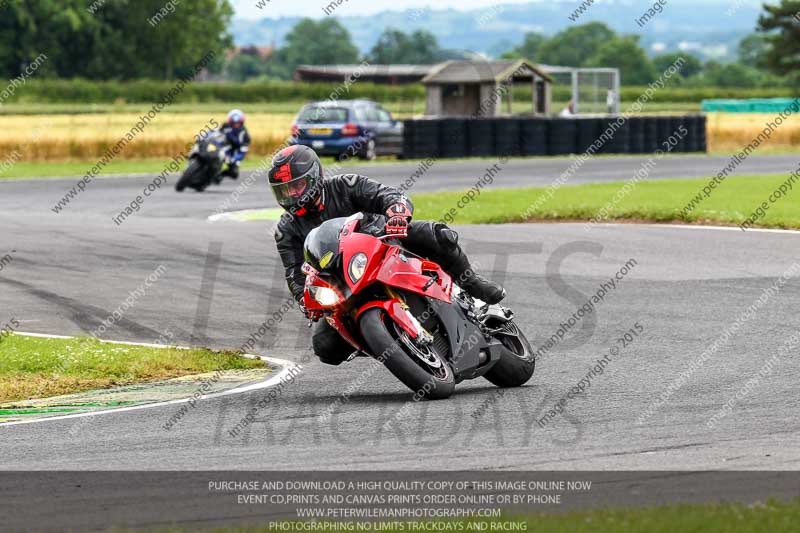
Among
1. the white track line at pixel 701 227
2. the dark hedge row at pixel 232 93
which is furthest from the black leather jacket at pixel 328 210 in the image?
the dark hedge row at pixel 232 93

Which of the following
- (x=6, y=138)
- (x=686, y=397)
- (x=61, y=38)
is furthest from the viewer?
(x=61, y=38)

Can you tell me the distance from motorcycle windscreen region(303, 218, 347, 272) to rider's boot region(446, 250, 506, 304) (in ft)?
3.07

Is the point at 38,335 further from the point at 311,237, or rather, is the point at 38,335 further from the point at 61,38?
the point at 61,38

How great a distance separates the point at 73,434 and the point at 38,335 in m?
4.09

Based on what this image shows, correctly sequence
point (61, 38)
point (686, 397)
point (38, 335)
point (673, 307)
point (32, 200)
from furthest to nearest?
point (61, 38)
point (32, 200)
point (673, 307)
point (38, 335)
point (686, 397)

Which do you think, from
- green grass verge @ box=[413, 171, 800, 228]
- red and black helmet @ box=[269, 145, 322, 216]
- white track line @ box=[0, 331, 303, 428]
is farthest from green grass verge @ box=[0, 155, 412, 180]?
red and black helmet @ box=[269, 145, 322, 216]

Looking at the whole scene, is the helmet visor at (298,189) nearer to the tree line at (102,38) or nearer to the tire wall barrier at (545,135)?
the tire wall barrier at (545,135)

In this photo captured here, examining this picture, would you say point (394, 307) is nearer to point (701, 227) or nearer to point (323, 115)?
point (701, 227)

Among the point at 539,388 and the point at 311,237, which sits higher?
the point at 311,237

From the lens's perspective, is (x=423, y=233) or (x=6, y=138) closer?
(x=423, y=233)

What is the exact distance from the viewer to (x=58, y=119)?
4812cm

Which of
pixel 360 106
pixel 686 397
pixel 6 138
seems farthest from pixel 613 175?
pixel 686 397

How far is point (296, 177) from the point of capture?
29.1ft

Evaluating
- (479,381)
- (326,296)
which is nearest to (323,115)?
(479,381)
